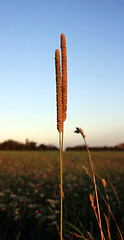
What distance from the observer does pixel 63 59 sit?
3.82 ft

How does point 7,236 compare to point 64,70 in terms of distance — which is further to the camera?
point 7,236

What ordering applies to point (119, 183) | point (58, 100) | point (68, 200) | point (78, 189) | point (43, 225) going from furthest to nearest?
point (119, 183)
point (78, 189)
point (68, 200)
point (43, 225)
point (58, 100)

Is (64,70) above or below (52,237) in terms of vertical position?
above

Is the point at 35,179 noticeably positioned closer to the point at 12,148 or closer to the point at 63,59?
the point at 63,59

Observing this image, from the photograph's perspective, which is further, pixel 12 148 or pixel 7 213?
pixel 12 148

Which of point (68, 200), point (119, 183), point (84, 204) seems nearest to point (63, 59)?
point (84, 204)

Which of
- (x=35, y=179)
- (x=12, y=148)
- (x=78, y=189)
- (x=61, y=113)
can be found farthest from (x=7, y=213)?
(x=12, y=148)

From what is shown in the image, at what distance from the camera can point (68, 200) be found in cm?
577

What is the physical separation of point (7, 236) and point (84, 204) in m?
1.97

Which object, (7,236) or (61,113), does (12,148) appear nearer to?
(7,236)

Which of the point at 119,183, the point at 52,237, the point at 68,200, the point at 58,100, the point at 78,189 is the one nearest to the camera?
the point at 58,100

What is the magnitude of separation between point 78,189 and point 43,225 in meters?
2.57

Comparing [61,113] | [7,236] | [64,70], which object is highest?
[64,70]

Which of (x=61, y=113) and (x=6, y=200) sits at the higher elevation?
(x=61, y=113)
